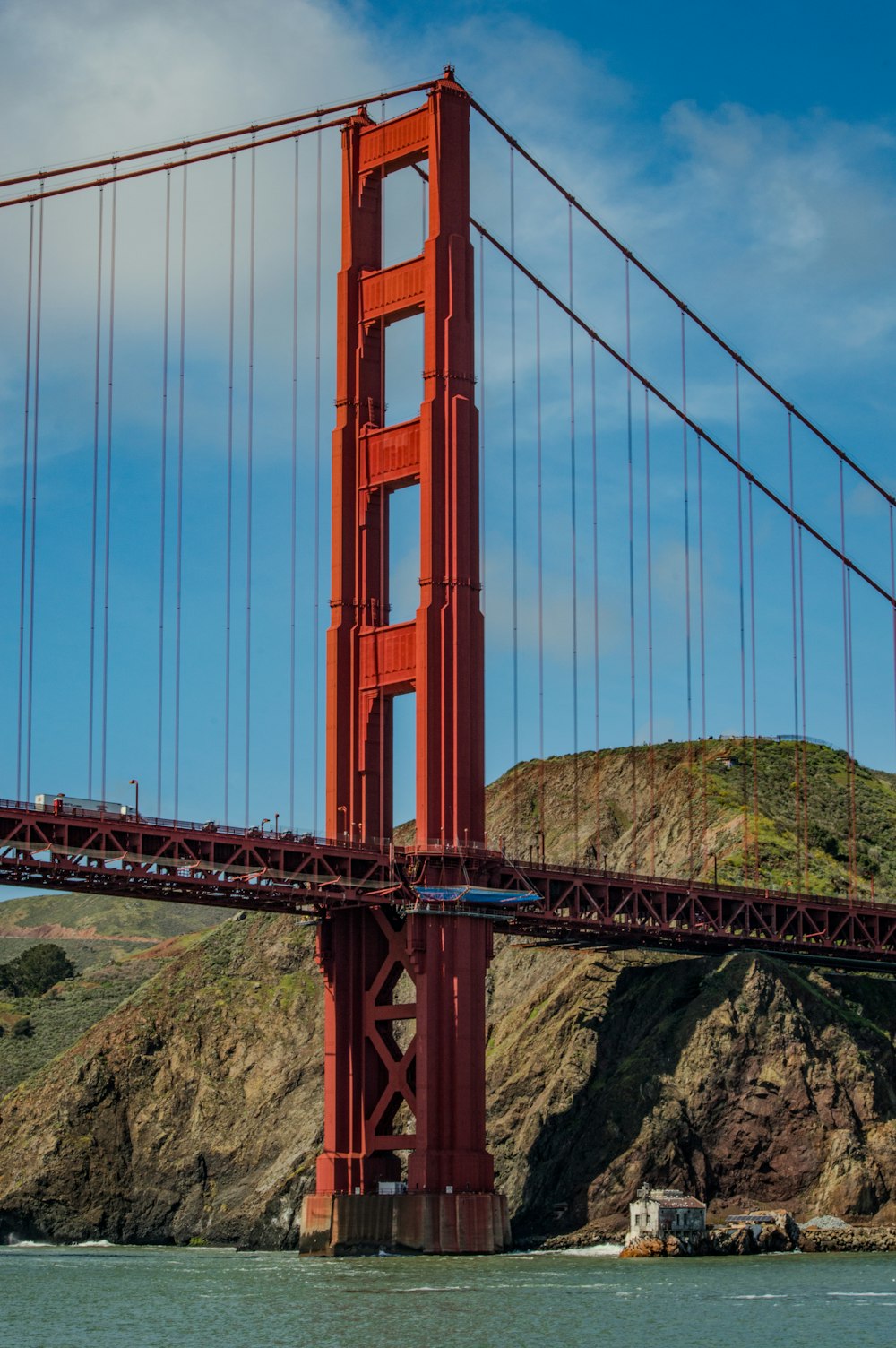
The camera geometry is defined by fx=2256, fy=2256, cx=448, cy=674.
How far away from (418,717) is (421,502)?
933 centimetres

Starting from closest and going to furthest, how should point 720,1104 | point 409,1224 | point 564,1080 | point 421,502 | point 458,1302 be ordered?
point 458,1302
point 409,1224
point 421,502
point 720,1104
point 564,1080

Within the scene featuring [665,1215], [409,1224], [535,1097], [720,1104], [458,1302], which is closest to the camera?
[458,1302]

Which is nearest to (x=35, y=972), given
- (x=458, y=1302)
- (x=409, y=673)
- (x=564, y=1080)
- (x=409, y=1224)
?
(x=564, y=1080)

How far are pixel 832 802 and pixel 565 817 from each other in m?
18.0

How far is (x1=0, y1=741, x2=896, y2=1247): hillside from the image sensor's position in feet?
339

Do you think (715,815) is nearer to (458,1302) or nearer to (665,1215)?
(665,1215)

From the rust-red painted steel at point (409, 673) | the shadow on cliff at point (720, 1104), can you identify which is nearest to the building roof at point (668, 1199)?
the rust-red painted steel at point (409, 673)

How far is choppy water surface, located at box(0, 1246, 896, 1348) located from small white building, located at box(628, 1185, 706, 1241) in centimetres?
199

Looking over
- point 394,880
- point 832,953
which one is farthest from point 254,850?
point 832,953

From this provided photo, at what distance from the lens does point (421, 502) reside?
96938 millimetres

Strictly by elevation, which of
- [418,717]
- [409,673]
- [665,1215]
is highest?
[409,673]

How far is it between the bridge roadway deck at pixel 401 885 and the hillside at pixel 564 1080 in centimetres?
258

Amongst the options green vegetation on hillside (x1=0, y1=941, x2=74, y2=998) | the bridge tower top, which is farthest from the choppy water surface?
green vegetation on hillside (x1=0, y1=941, x2=74, y2=998)

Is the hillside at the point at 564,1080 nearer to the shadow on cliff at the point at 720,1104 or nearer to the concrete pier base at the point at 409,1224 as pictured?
the shadow on cliff at the point at 720,1104
